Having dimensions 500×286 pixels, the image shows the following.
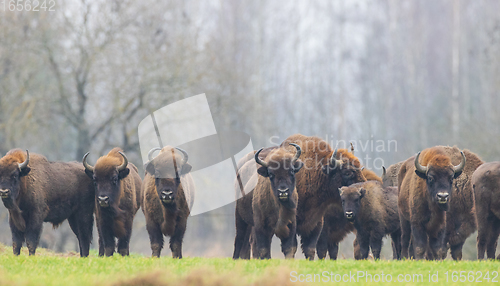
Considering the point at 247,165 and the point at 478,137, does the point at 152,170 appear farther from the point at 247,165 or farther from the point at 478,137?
the point at 478,137

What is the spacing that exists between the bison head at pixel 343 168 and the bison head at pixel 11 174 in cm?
686

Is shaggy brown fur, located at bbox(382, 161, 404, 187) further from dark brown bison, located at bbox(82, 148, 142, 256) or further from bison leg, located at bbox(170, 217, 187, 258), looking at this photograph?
dark brown bison, located at bbox(82, 148, 142, 256)

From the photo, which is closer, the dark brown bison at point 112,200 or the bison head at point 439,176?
the bison head at point 439,176

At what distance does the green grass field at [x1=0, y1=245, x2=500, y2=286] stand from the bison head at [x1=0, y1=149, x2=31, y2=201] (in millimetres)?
2179

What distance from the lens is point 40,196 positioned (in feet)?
41.7

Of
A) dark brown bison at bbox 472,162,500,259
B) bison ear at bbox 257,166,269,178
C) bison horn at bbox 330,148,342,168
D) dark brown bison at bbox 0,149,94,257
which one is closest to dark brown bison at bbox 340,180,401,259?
bison horn at bbox 330,148,342,168

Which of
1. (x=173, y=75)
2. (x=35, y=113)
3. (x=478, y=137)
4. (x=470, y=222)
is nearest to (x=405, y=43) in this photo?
(x=478, y=137)

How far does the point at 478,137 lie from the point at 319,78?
1678 centimetres

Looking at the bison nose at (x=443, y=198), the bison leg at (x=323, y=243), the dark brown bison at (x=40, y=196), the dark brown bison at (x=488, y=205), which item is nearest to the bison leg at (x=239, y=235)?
the bison leg at (x=323, y=243)

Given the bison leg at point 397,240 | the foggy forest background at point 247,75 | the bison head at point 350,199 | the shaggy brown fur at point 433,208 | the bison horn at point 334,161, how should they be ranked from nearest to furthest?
the shaggy brown fur at point 433,208, the bison head at point 350,199, the bison horn at point 334,161, the bison leg at point 397,240, the foggy forest background at point 247,75

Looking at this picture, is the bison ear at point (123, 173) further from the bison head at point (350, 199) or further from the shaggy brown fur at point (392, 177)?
the shaggy brown fur at point (392, 177)

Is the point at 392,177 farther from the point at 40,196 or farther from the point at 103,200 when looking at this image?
the point at 40,196

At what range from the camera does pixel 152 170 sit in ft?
39.9

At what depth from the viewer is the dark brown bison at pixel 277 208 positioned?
1114 cm
